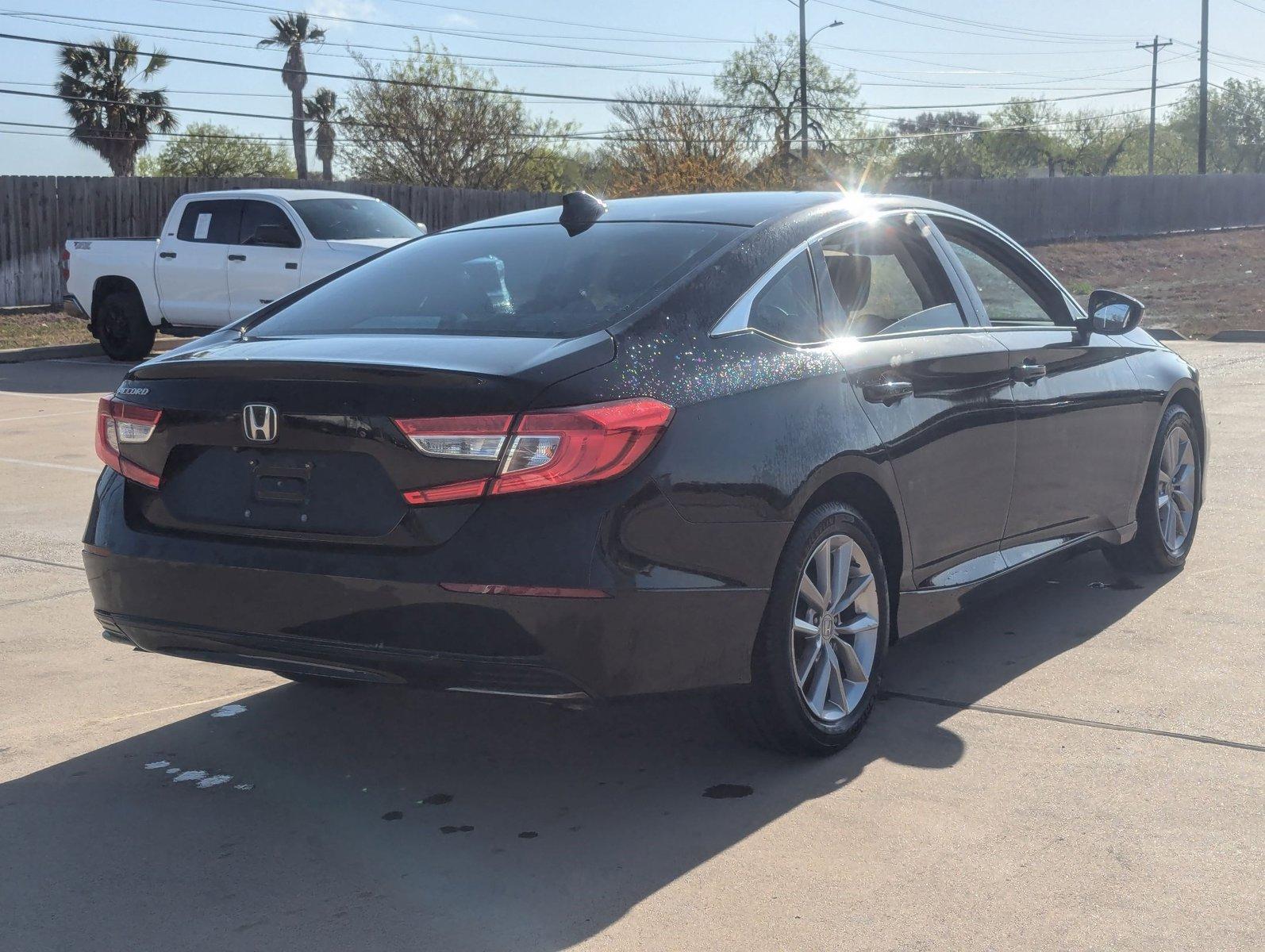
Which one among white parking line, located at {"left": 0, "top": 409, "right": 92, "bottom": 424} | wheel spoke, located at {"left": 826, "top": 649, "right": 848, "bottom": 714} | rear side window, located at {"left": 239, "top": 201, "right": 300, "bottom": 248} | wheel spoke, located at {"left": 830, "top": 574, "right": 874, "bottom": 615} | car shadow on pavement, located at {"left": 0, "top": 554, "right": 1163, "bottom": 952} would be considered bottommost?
car shadow on pavement, located at {"left": 0, "top": 554, "right": 1163, "bottom": 952}

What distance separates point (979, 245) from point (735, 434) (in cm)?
207

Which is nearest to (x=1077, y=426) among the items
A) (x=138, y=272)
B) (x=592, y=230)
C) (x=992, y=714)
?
(x=992, y=714)

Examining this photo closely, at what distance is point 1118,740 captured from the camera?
4.25m

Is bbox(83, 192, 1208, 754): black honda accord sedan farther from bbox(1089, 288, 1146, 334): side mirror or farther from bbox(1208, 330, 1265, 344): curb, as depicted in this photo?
bbox(1208, 330, 1265, 344): curb

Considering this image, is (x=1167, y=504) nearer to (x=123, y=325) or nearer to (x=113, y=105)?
(x=123, y=325)

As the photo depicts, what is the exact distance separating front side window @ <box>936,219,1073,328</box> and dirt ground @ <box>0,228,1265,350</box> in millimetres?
15887

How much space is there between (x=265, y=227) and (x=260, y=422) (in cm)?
1286

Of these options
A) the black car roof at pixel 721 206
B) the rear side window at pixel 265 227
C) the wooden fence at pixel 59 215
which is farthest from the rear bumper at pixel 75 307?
the black car roof at pixel 721 206

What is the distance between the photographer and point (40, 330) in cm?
2061

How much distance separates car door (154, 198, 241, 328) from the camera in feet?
55.6

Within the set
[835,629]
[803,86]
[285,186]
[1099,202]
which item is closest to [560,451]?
[835,629]

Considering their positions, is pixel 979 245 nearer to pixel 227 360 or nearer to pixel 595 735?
pixel 595 735

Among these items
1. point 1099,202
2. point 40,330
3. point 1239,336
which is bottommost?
point 1239,336

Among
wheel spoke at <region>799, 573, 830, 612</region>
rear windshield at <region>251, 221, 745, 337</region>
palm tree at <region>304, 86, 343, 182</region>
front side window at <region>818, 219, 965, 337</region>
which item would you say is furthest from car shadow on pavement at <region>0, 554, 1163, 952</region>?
palm tree at <region>304, 86, 343, 182</region>
